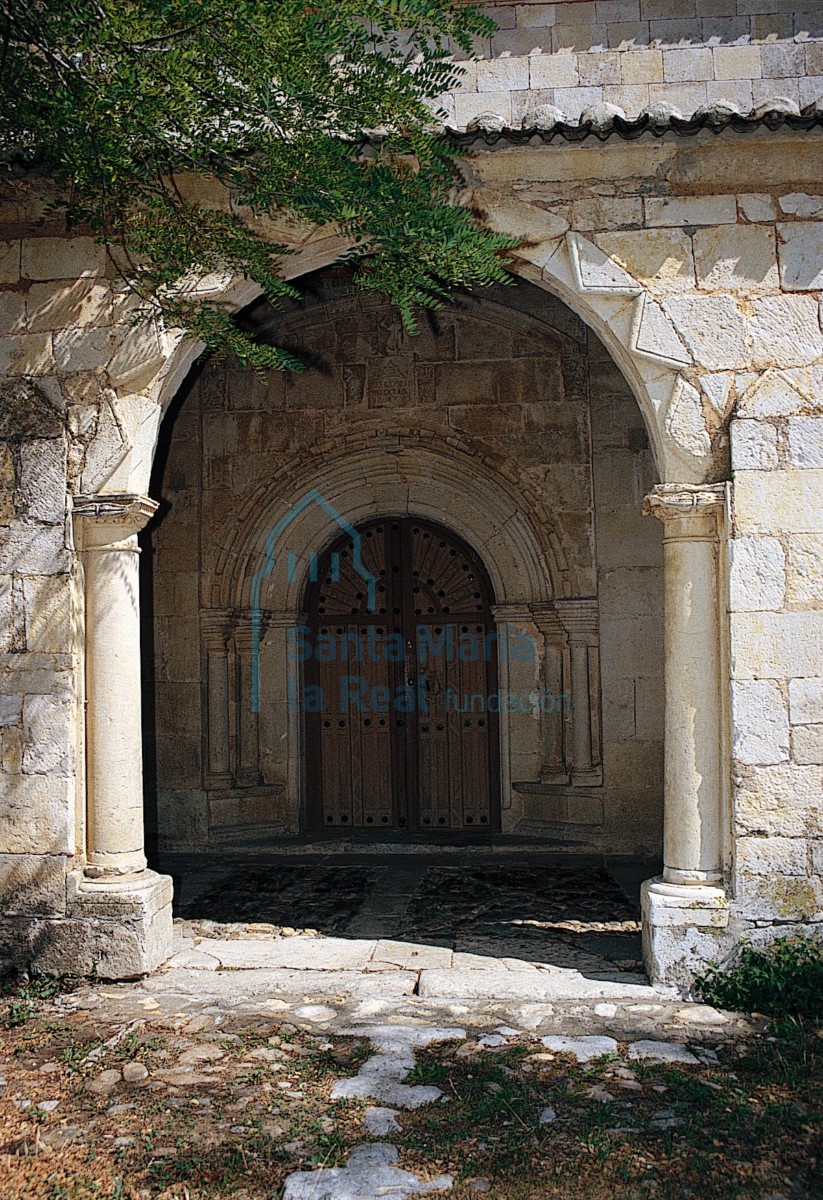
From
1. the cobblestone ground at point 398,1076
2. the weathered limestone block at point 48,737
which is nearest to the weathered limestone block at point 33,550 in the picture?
the weathered limestone block at point 48,737

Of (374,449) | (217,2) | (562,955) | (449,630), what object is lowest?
(562,955)

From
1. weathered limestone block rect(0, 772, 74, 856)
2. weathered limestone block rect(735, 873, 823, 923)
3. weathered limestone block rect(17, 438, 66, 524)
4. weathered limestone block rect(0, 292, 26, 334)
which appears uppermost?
weathered limestone block rect(0, 292, 26, 334)

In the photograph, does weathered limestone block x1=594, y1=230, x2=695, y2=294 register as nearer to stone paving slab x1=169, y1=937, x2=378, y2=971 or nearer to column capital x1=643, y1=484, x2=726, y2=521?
column capital x1=643, y1=484, x2=726, y2=521

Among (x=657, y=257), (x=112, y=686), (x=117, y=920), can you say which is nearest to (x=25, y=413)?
(x=112, y=686)

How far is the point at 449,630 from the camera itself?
7984 millimetres

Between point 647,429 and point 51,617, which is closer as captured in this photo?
point 51,617

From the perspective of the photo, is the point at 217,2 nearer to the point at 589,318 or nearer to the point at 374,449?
the point at 589,318

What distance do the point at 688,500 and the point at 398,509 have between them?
360 centimetres

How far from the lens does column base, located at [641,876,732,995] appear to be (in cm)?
443

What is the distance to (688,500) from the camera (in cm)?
457

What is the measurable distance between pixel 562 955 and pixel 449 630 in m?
3.33

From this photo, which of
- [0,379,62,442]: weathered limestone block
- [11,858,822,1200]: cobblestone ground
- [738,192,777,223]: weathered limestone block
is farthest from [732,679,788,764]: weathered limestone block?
[0,379,62,442]: weathered limestone block

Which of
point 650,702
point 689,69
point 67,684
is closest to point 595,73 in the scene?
point 689,69

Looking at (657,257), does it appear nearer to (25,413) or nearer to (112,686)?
(25,413)
